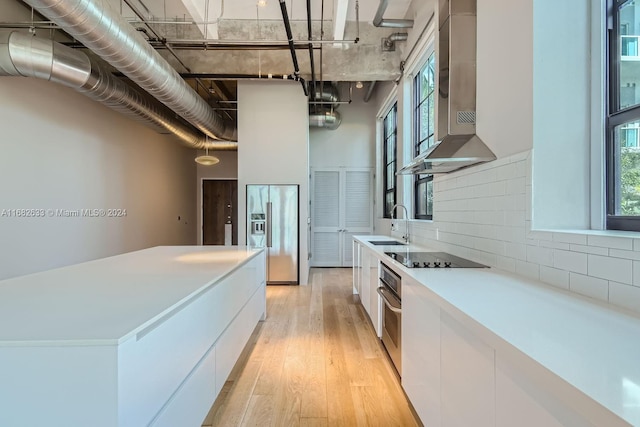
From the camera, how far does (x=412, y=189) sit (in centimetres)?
454

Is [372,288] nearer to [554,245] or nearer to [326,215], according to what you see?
[554,245]

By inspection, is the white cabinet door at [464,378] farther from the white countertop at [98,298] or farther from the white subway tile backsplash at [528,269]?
the white countertop at [98,298]

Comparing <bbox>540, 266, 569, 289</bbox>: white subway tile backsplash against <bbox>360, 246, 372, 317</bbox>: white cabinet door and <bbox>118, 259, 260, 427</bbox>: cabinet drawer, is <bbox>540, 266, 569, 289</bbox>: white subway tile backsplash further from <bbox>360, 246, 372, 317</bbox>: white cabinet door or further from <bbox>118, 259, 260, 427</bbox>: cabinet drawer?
<bbox>360, 246, 372, 317</bbox>: white cabinet door

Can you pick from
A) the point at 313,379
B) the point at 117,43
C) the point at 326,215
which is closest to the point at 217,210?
the point at 326,215

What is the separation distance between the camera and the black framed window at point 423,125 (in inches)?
150

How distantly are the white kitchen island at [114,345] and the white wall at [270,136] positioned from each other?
3695mm

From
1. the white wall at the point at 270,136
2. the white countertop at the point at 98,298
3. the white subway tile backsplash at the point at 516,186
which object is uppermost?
the white wall at the point at 270,136

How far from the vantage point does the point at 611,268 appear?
47.3 inches

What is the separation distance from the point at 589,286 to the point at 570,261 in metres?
0.14

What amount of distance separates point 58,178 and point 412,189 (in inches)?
184

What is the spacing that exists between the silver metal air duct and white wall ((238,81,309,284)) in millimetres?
1198

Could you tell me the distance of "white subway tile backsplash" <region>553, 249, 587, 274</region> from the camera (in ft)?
4.37

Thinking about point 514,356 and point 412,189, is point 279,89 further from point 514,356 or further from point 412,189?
point 514,356

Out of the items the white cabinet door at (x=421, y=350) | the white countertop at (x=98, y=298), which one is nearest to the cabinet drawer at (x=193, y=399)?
the white countertop at (x=98, y=298)
